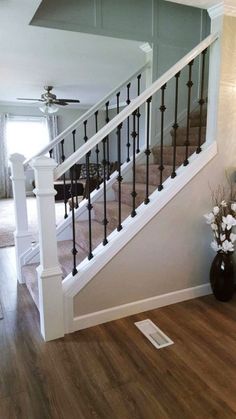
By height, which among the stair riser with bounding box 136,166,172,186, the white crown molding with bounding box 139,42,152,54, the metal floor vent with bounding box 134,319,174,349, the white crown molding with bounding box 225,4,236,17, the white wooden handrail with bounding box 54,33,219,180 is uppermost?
the white crown molding with bounding box 139,42,152,54

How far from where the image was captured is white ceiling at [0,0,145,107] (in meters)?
2.85

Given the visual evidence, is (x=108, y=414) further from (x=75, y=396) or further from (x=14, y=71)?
(x=14, y=71)

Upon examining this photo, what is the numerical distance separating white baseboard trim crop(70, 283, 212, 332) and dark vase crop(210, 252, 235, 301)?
6.8 inches

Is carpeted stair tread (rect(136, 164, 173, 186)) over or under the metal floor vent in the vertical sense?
over

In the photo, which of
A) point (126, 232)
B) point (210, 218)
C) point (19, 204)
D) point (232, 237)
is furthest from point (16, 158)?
point (232, 237)

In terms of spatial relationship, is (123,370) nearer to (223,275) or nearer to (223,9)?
(223,275)

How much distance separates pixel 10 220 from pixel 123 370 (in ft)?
14.0

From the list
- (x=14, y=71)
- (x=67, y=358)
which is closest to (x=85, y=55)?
(x=14, y=71)

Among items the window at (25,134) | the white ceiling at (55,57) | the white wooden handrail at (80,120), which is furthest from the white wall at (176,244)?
the window at (25,134)

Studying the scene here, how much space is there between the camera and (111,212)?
281 centimetres

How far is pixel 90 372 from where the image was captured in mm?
1743

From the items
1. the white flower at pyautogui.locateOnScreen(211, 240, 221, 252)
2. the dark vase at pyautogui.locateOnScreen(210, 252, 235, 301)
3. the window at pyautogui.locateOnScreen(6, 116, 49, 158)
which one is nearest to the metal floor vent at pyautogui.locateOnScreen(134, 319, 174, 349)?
the dark vase at pyautogui.locateOnScreen(210, 252, 235, 301)

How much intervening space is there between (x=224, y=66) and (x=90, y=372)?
2.34 metres

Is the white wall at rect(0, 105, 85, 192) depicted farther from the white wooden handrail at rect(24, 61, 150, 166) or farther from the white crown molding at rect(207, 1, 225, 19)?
the white crown molding at rect(207, 1, 225, 19)
